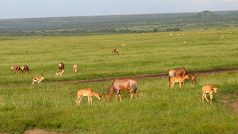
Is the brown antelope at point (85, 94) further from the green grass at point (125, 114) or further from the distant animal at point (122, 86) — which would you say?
the distant animal at point (122, 86)

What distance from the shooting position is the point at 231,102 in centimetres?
2008

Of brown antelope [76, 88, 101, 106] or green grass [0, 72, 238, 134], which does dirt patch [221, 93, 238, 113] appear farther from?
brown antelope [76, 88, 101, 106]

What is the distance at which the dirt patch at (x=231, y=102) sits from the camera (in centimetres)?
1862

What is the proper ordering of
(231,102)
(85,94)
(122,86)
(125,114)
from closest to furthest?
(125,114) → (85,94) → (231,102) → (122,86)

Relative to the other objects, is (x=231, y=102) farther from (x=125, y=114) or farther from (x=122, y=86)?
(x=125, y=114)

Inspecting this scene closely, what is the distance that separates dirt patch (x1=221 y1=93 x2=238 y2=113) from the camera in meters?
18.6

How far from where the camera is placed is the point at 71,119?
17344mm

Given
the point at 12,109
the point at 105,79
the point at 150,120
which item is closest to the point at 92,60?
the point at 105,79

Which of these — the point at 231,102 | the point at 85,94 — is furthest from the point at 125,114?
the point at 231,102

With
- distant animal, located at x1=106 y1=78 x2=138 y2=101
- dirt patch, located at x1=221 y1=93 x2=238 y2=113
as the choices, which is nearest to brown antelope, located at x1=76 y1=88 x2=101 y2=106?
distant animal, located at x1=106 y1=78 x2=138 y2=101

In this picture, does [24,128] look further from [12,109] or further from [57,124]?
[12,109]

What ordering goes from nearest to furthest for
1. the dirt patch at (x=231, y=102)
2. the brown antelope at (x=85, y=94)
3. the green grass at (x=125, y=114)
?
the green grass at (x=125, y=114), the dirt patch at (x=231, y=102), the brown antelope at (x=85, y=94)

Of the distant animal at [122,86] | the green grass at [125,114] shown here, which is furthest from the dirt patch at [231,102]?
the distant animal at [122,86]

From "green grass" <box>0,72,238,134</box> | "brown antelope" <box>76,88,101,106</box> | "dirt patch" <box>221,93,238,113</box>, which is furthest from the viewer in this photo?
"brown antelope" <box>76,88,101,106</box>
